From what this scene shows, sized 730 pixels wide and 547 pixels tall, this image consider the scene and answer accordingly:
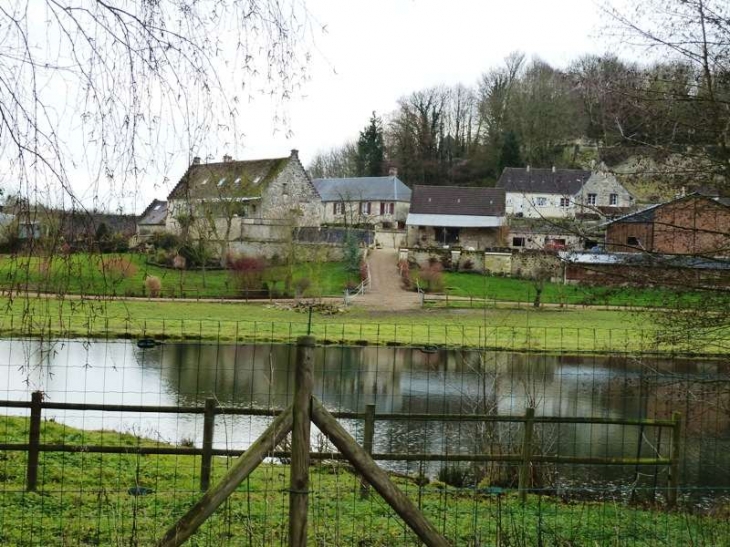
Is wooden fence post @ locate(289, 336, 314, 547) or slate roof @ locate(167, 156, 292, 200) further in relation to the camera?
slate roof @ locate(167, 156, 292, 200)

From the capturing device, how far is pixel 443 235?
5875 centimetres

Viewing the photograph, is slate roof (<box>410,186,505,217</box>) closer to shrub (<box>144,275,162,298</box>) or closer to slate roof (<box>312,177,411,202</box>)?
slate roof (<box>312,177,411,202</box>)

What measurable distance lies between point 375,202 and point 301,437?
207ft

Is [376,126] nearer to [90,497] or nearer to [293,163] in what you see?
[293,163]

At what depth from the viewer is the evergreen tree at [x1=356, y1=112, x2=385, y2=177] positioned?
71312 millimetres

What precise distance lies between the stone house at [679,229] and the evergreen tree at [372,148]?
204 feet

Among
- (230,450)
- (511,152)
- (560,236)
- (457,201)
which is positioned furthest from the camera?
(511,152)

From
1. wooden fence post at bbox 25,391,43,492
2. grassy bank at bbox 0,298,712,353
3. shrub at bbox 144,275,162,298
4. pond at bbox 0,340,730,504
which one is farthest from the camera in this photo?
shrub at bbox 144,275,162,298

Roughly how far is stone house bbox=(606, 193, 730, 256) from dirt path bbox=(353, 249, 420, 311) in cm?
2524

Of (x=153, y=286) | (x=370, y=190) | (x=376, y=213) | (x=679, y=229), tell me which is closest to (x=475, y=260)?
(x=376, y=213)

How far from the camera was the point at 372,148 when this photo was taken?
71.3 m

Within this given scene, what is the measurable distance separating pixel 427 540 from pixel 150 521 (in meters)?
4.26

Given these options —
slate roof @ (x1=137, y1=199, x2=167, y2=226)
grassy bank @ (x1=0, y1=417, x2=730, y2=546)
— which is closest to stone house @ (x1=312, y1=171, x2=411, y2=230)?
grassy bank @ (x1=0, y1=417, x2=730, y2=546)

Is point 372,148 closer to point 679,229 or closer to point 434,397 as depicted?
point 434,397
